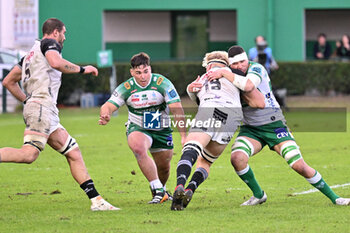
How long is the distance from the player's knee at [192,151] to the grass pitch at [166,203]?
530 millimetres

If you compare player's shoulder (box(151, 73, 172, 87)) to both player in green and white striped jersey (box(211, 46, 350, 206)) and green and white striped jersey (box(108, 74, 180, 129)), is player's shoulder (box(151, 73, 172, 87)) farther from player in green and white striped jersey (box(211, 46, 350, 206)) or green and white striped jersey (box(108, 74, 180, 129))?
player in green and white striped jersey (box(211, 46, 350, 206))

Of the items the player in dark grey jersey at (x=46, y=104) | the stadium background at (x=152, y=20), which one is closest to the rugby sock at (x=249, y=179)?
the player in dark grey jersey at (x=46, y=104)

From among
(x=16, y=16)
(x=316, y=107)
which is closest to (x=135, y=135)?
(x=316, y=107)

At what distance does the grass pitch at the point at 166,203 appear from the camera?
23.9 feet

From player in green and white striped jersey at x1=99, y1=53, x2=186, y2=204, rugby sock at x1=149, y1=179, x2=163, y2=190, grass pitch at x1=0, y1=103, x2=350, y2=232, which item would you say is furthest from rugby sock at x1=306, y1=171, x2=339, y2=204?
rugby sock at x1=149, y1=179, x2=163, y2=190

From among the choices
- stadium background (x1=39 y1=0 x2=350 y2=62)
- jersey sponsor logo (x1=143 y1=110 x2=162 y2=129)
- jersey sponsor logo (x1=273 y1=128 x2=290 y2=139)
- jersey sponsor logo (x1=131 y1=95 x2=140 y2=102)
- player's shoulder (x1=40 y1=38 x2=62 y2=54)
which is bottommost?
jersey sponsor logo (x1=273 y1=128 x2=290 y2=139)

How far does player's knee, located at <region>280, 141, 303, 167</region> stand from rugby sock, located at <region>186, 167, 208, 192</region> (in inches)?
33.0

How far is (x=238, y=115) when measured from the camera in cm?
820

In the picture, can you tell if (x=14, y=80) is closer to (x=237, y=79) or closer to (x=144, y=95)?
(x=144, y=95)

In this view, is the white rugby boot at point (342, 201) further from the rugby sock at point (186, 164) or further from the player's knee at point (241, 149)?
the rugby sock at point (186, 164)

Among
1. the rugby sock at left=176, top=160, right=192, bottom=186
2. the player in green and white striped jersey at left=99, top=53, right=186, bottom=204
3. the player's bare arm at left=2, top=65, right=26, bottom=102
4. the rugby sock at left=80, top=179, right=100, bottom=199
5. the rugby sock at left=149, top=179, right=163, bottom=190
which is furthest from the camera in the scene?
the rugby sock at left=149, top=179, right=163, bottom=190

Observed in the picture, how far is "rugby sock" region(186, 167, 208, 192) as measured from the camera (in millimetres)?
7989

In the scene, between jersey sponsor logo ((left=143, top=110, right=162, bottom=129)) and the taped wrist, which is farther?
jersey sponsor logo ((left=143, top=110, right=162, bottom=129))

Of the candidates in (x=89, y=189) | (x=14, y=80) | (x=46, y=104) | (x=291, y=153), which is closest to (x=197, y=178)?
(x=291, y=153)
